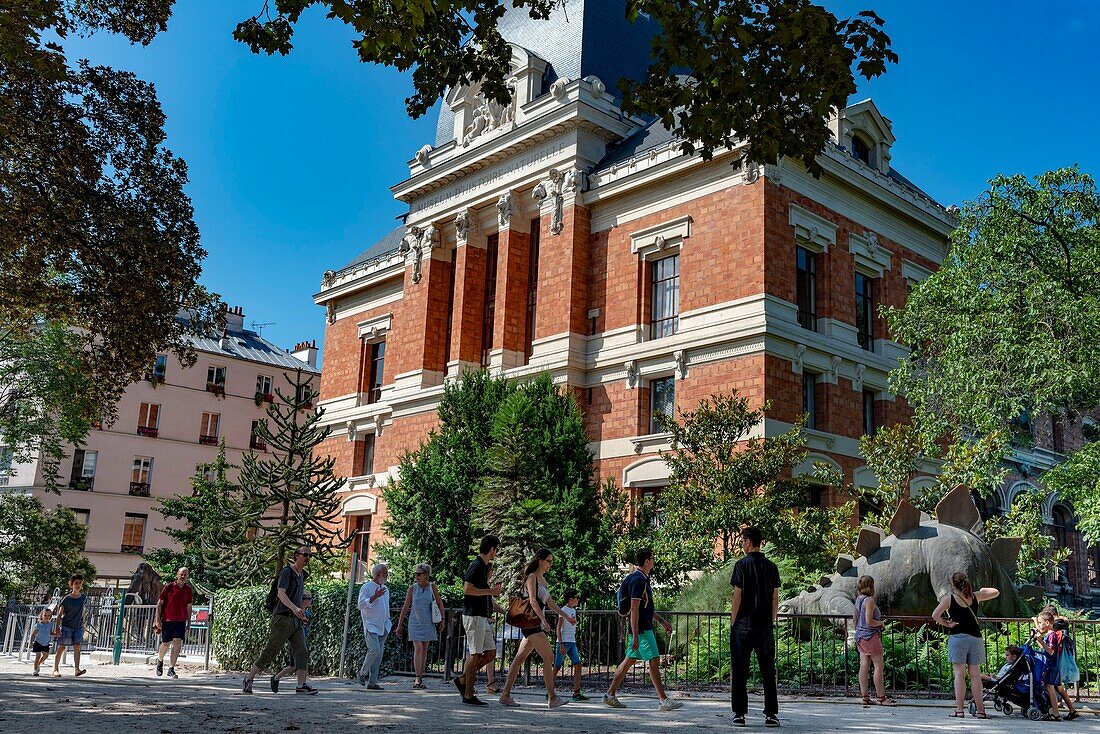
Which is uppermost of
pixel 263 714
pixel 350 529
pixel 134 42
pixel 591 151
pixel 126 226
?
pixel 591 151

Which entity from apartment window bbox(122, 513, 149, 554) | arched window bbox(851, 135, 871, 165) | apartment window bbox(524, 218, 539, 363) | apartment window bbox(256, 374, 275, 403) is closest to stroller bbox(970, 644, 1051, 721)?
apartment window bbox(524, 218, 539, 363)

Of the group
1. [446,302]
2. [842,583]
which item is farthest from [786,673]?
[446,302]

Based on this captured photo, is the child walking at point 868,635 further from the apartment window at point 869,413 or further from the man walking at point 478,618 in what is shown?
the apartment window at point 869,413

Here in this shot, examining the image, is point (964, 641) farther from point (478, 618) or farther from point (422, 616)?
point (422, 616)

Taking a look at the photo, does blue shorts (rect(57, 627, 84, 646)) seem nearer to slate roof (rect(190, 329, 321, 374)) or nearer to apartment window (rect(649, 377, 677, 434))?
apartment window (rect(649, 377, 677, 434))

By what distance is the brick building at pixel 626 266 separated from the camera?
29375mm

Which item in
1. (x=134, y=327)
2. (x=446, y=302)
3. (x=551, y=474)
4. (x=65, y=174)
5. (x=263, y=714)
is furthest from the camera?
(x=446, y=302)

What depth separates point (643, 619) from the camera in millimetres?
11758

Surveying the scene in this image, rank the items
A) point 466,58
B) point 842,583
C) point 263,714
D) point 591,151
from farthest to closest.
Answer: point 591,151
point 842,583
point 466,58
point 263,714

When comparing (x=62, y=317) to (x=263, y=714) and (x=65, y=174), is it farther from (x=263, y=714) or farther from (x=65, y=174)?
(x=263, y=714)

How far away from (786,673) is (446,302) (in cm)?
2525

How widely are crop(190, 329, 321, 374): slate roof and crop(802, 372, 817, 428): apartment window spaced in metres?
35.9

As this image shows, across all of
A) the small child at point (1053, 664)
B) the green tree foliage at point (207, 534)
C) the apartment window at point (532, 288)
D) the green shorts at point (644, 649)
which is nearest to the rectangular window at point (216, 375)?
the green tree foliage at point (207, 534)

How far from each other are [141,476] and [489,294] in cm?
2658
